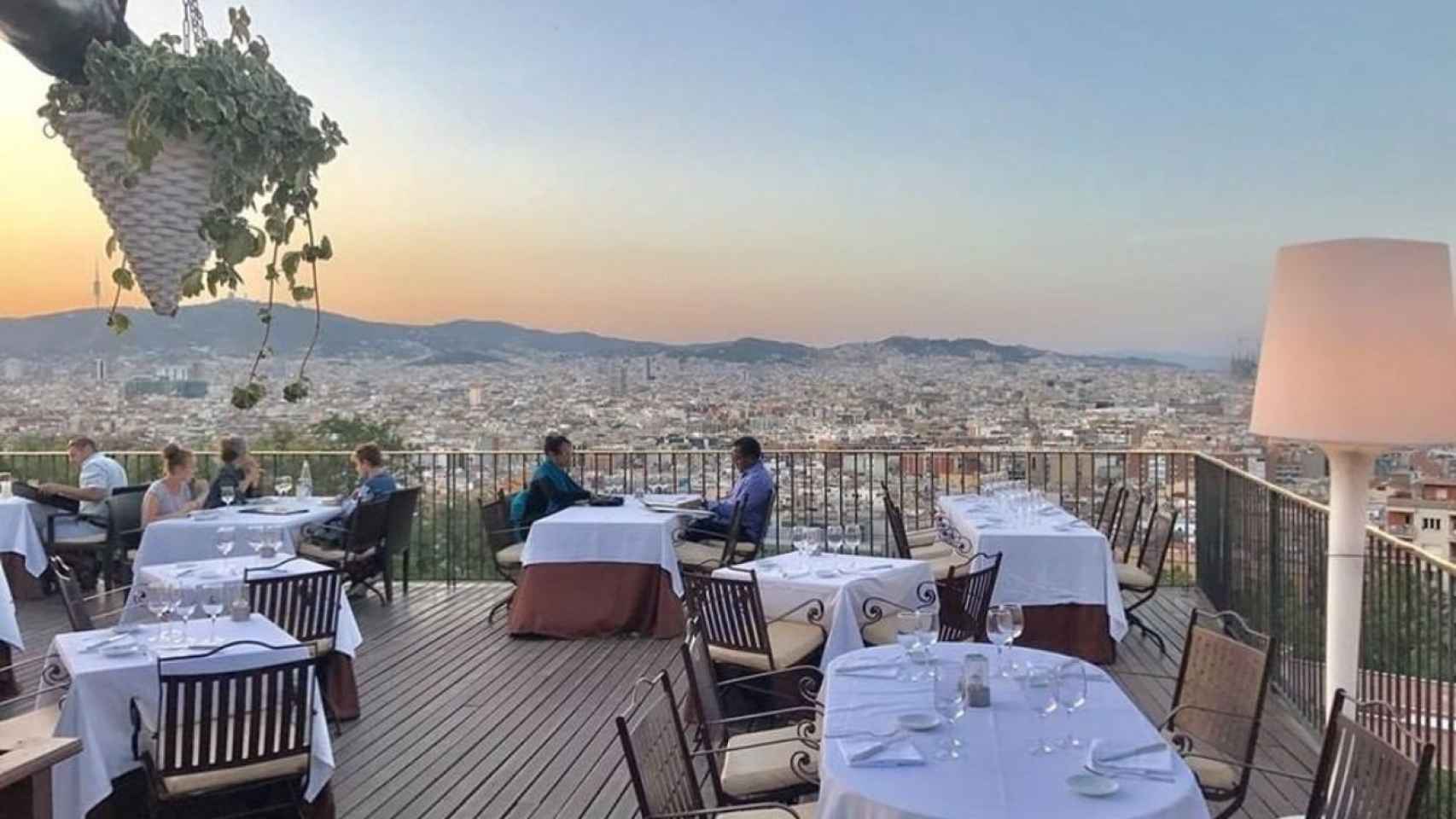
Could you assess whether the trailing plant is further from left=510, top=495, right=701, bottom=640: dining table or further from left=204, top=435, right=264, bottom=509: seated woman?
left=204, top=435, right=264, bottom=509: seated woman

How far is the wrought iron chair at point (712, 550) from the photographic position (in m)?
7.35

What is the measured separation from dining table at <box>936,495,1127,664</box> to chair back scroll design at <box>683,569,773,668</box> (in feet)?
7.15

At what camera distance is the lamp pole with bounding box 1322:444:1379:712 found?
3.20 meters

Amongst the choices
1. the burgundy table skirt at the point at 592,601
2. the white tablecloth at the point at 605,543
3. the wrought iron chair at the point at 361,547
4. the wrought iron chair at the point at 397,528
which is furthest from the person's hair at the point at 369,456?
the burgundy table skirt at the point at 592,601

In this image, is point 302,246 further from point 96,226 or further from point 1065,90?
point 1065,90

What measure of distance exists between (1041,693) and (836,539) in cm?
491

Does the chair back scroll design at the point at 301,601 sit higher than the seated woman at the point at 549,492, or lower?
lower

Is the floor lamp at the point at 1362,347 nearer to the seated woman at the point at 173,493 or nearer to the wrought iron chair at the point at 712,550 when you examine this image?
the wrought iron chair at the point at 712,550

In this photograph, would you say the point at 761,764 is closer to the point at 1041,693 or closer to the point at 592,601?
the point at 1041,693

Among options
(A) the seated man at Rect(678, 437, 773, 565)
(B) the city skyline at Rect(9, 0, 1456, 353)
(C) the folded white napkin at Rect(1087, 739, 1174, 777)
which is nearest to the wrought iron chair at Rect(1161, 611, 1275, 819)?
(C) the folded white napkin at Rect(1087, 739, 1174, 777)

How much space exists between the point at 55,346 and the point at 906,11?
306 inches

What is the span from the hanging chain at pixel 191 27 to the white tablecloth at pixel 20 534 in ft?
27.7

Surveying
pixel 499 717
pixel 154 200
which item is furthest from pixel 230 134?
pixel 499 717

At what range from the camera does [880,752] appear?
8.80ft
